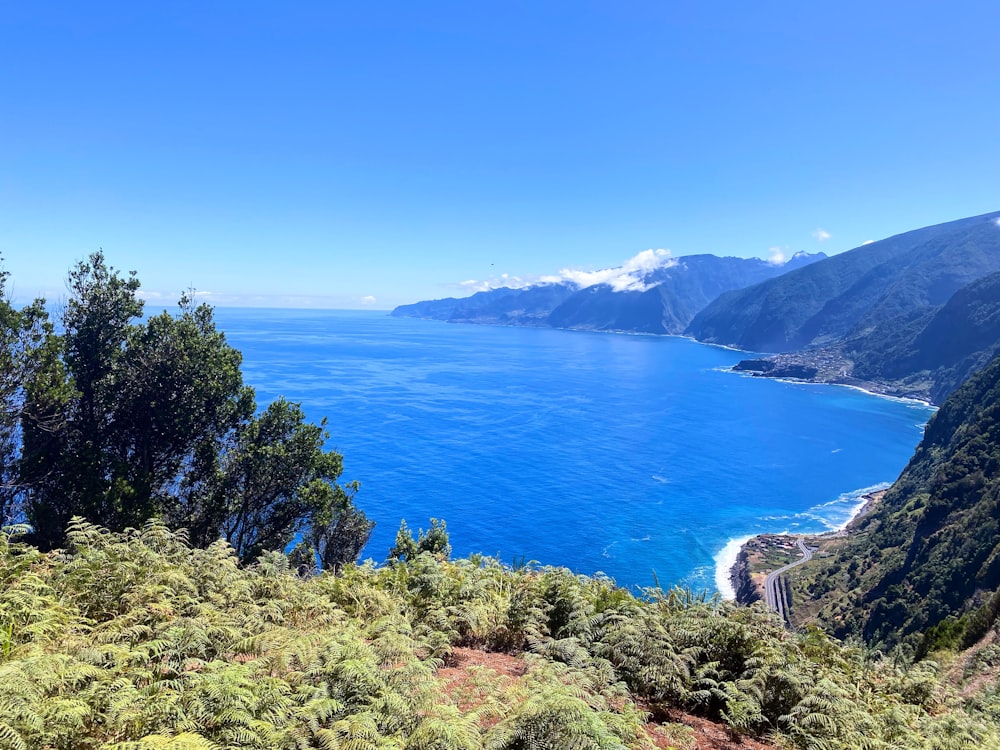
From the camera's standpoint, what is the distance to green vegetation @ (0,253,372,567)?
1800 cm

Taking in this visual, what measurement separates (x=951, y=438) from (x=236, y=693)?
118929 millimetres

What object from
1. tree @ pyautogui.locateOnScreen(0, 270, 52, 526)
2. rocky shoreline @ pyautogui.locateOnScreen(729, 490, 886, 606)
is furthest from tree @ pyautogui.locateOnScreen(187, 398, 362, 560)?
rocky shoreline @ pyautogui.locateOnScreen(729, 490, 886, 606)

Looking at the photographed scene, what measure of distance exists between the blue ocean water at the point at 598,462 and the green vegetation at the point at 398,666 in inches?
848

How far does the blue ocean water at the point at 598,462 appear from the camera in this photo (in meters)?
70.8

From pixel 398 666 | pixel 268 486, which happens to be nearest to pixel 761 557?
pixel 268 486

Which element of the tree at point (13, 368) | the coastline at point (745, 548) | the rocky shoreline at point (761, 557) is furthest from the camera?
the coastline at point (745, 548)

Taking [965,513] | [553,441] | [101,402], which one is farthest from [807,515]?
[101,402]

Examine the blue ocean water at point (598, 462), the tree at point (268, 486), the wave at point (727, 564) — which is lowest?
the wave at point (727, 564)

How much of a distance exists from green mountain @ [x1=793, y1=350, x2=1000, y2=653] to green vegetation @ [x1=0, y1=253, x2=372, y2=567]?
30.2 m

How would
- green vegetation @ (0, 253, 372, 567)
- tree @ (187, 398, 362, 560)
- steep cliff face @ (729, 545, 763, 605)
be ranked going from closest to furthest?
green vegetation @ (0, 253, 372, 567), tree @ (187, 398, 362, 560), steep cliff face @ (729, 545, 763, 605)

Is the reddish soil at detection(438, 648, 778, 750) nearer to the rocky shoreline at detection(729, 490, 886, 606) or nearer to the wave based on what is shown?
the rocky shoreline at detection(729, 490, 886, 606)

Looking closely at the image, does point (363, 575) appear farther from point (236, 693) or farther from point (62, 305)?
point (62, 305)

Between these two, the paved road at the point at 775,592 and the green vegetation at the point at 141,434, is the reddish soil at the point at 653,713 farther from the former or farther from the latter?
the paved road at the point at 775,592

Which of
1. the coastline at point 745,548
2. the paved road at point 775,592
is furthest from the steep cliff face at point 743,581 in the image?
the paved road at point 775,592
